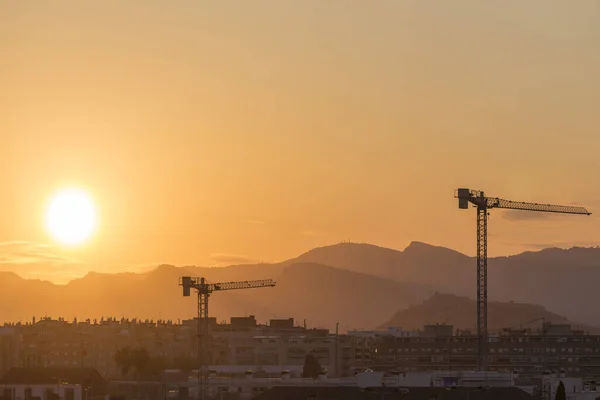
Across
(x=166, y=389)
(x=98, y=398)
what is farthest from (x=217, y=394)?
(x=98, y=398)

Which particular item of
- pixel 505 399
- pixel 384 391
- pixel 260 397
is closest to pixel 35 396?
pixel 260 397

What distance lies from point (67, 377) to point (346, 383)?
4019 cm

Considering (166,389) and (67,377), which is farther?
(166,389)

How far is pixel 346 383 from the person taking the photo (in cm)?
12244

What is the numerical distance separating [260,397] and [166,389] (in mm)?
61699

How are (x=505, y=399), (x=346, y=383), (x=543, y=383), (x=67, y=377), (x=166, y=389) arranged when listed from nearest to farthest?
(x=505, y=399), (x=346, y=383), (x=543, y=383), (x=67, y=377), (x=166, y=389)

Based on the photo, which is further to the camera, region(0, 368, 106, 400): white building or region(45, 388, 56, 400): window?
region(0, 368, 106, 400): white building

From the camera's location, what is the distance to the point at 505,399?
104 metres

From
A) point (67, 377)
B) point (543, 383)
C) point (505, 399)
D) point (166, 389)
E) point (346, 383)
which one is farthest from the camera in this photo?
point (166, 389)

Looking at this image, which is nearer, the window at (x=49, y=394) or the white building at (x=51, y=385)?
the window at (x=49, y=394)

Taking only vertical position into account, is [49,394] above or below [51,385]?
below

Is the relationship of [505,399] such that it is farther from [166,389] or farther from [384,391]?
[166,389]

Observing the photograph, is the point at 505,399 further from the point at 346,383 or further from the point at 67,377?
the point at 67,377

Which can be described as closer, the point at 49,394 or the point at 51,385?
the point at 49,394
